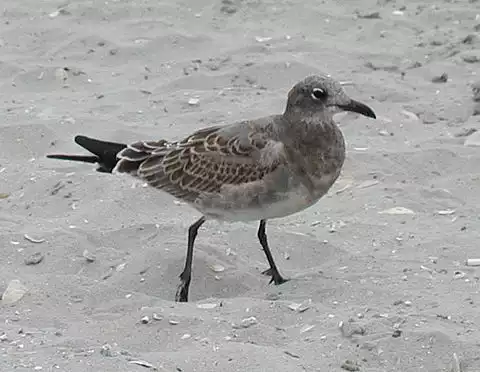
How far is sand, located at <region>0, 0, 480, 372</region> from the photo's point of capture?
457cm

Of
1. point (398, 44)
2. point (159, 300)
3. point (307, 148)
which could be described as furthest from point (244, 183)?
point (398, 44)

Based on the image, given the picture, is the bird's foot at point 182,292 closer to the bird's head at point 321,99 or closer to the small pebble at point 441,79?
the bird's head at point 321,99

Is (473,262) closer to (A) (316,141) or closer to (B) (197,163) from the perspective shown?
(A) (316,141)

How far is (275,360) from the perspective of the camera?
435cm

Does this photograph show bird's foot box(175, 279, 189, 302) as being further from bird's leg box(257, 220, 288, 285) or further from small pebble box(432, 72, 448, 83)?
small pebble box(432, 72, 448, 83)

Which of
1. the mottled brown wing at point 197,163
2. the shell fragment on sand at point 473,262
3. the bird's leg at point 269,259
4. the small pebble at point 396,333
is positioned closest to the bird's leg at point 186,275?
the mottled brown wing at point 197,163

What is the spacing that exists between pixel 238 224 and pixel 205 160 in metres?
0.77

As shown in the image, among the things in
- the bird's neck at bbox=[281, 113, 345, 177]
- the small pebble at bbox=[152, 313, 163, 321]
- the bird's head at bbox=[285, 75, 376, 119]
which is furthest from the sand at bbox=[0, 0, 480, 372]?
the bird's head at bbox=[285, 75, 376, 119]

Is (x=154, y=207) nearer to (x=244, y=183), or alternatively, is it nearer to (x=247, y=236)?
(x=247, y=236)

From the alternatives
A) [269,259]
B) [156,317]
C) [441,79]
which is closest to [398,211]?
[269,259]

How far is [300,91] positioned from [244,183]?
0.49 metres

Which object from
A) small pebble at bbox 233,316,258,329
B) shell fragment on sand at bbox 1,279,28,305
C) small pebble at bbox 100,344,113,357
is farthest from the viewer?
shell fragment on sand at bbox 1,279,28,305

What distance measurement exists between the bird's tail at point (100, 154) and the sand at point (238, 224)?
38 centimetres

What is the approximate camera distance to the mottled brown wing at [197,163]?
17.3 feet
